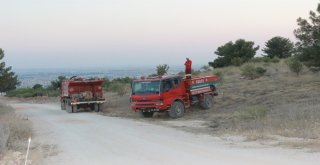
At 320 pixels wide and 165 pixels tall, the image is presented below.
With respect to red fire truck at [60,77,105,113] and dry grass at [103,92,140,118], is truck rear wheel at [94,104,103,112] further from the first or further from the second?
dry grass at [103,92,140,118]

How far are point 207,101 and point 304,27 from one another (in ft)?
25.1

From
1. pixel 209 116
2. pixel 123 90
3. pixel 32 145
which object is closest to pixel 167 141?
pixel 32 145

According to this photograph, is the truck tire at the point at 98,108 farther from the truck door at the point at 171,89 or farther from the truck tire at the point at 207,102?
the truck door at the point at 171,89

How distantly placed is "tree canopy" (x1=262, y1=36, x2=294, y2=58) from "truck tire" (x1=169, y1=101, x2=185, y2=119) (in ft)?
180

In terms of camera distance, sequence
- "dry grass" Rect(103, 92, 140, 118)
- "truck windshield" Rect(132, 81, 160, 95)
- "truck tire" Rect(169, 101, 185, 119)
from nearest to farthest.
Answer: "truck windshield" Rect(132, 81, 160, 95) → "truck tire" Rect(169, 101, 185, 119) → "dry grass" Rect(103, 92, 140, 118)

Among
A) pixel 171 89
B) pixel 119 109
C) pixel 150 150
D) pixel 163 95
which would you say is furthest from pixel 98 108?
pixel 150 150

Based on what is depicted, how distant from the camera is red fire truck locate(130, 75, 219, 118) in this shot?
29.1 m

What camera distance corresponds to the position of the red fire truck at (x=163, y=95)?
95.6 feet

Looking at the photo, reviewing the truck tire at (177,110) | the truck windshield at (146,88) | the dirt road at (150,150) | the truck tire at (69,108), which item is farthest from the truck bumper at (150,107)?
the truck tire at (69,108)

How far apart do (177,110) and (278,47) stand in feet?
190

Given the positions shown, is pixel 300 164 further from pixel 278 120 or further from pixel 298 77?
pixel 298 77

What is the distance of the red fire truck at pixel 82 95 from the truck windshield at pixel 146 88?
31.6 ft

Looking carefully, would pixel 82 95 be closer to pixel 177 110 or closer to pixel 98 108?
pixel 98 108

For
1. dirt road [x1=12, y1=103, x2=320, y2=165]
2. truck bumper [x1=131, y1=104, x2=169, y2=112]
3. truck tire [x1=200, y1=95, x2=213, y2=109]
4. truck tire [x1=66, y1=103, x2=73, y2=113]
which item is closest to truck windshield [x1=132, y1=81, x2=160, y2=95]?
truck bumper [x1=131, y1=104, x2=169, y2=112]
